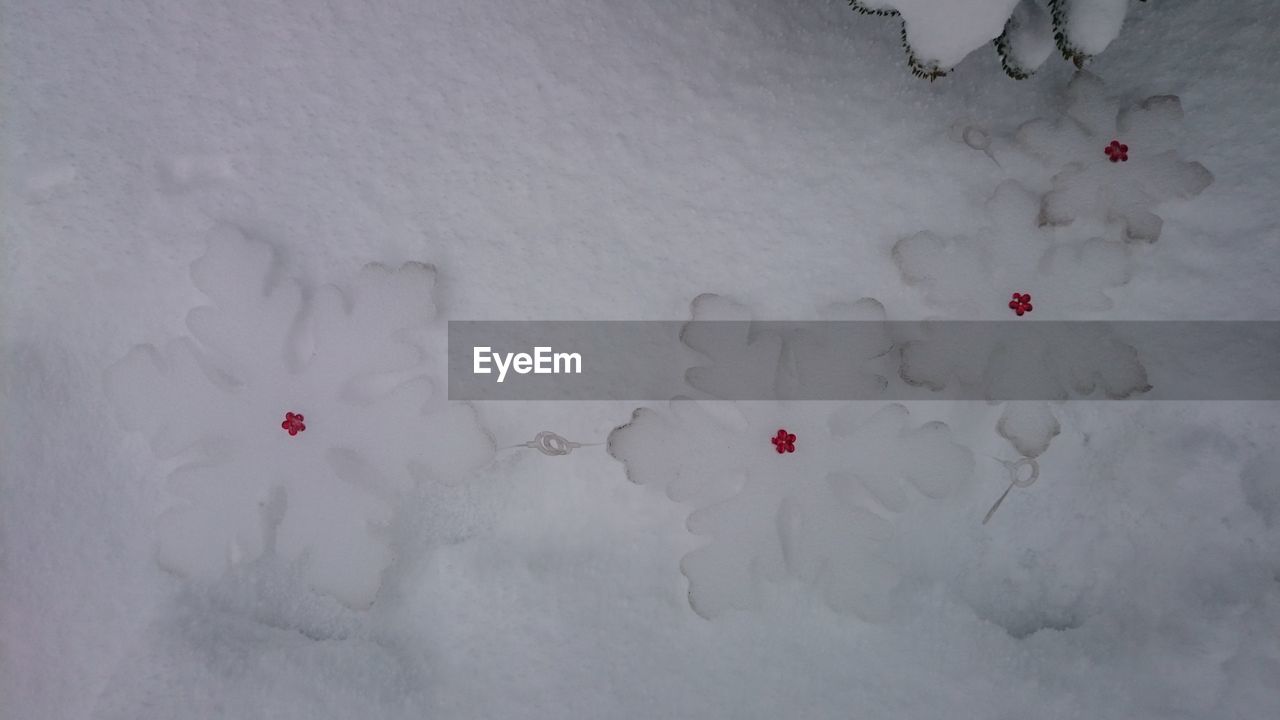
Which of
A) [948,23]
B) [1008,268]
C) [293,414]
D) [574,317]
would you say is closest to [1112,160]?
[1008,268]

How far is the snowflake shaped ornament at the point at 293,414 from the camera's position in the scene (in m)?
0.89

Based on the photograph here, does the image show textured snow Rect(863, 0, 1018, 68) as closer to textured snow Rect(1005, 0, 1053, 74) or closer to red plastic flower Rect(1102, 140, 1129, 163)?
textured snow Rect(1005, 0, 1053, 74)

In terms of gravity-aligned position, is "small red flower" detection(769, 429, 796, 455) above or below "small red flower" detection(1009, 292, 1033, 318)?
below

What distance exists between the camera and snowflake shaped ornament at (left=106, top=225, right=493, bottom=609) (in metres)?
0.89

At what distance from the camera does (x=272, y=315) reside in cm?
89

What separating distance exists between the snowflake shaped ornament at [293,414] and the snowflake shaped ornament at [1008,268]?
47 centimetres

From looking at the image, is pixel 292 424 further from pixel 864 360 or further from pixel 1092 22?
Answer: pixel 1092 22

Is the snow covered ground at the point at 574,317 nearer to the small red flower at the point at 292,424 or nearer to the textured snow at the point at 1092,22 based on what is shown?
the small red flower at the point at 292,424

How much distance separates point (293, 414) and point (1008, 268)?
72 centimetres

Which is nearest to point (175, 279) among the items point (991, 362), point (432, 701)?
point (432, 701)

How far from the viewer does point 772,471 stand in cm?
88

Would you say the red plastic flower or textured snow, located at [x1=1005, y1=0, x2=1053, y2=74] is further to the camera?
the red plastic flower

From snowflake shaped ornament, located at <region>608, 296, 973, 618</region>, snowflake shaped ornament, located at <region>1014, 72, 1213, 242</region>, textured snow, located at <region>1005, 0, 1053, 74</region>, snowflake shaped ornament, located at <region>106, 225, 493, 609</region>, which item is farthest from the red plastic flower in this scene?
snowflake shaped ornament, located at <region>106, 225, 493, 609</region>

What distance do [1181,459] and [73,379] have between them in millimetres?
1133
